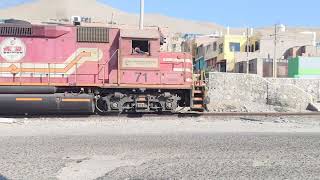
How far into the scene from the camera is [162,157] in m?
8.35

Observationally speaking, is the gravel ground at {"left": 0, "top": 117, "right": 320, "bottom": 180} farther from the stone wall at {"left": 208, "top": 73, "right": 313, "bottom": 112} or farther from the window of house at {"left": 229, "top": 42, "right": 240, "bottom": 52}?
the window of house at {"left": 229, "top": 42, "right": 240, "bottom": 52}

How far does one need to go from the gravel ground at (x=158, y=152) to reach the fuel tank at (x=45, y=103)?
277 cm

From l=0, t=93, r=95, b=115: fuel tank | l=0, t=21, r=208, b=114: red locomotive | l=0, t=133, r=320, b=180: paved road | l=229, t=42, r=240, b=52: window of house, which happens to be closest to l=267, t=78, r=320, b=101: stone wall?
l=0, t=21, r=208, b=114: red locomotive

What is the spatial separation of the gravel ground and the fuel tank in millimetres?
2769

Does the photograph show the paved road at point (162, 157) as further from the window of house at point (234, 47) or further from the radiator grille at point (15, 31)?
the window of house at point (234, 47)

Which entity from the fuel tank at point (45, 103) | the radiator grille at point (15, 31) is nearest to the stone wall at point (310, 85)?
the fuel tank at point (45, 103)

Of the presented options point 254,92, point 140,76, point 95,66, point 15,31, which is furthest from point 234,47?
point 15,31

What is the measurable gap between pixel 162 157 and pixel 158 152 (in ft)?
1.63

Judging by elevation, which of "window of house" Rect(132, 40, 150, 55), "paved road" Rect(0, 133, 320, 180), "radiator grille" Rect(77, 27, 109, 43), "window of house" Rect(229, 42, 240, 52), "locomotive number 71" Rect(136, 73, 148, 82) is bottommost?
"paved road" Rect(0, 133, 320, 180)

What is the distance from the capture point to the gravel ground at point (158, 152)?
712 cm

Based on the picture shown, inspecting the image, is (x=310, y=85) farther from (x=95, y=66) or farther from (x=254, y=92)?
(x=95, y=66)

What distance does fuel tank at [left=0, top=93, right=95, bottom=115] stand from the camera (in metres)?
16.3

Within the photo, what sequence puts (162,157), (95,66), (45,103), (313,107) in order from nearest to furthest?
(162,157) < (45,103) < (95,66) < (313,107)

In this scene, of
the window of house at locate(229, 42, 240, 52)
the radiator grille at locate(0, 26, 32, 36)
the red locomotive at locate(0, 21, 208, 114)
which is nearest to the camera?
the radiator grille at locate(0, 26, 32, 36)
